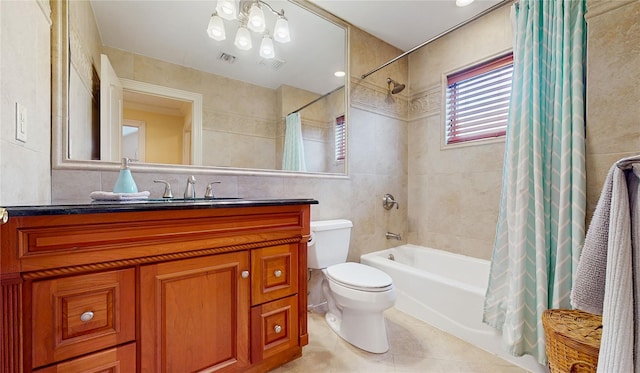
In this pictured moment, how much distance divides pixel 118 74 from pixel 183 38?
1.41 feet

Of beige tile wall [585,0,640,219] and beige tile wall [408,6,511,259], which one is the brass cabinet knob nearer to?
beige tile wall [585,0,640,219]

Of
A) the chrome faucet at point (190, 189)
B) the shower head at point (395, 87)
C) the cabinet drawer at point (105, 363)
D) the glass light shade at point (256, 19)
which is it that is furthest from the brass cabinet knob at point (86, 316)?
the shower head at point (395, 87)

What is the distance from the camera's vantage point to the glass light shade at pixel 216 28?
62.3 inches

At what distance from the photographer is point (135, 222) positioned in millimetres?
894

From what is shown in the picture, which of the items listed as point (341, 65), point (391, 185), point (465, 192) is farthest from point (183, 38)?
point (465, 192)

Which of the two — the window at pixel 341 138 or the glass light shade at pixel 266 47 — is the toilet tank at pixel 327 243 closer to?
the window at pixel 341 138

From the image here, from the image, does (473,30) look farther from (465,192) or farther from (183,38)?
(183,38)

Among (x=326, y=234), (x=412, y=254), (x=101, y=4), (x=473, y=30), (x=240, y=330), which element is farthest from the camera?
(x=412, y=254)

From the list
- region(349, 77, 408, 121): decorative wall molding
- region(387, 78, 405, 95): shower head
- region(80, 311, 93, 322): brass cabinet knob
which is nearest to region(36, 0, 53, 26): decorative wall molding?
region(80, 311, 93, 322): brass cabinet knob

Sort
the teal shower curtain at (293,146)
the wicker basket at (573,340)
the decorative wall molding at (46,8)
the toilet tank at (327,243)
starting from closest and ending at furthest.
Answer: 1. the wicker basket at (573,340)
2. the decorative wall molding at (46,8)
3. the toilet tank at (327,243)
4. the teal shower curtain at (293,146)

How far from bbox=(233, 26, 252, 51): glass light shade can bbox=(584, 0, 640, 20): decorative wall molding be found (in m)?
1.85

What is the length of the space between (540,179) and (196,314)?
180 centimetres

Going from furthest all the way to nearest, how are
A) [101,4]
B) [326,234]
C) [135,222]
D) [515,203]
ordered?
[326,234], [515,203], [101,4], [135,222]

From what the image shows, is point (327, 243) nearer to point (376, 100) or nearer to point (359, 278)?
point (359, 278)
